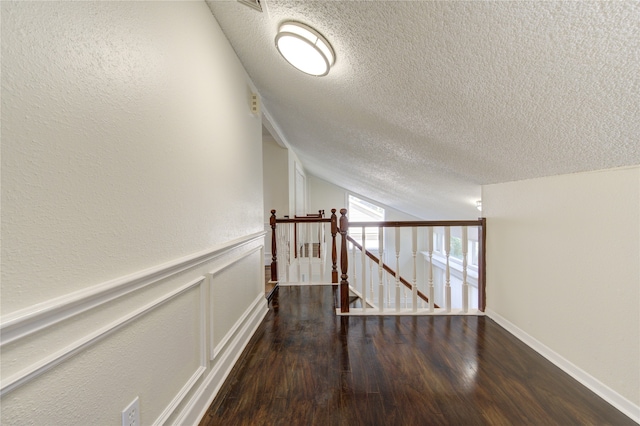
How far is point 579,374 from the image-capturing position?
1.44m

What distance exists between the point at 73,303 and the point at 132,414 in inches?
19.9

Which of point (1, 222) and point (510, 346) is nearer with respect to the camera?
point (1, 222)

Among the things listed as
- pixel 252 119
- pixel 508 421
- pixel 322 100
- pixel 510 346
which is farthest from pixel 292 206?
pixel 508 421

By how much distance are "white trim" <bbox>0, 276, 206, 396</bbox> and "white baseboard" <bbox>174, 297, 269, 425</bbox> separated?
1.89 feet

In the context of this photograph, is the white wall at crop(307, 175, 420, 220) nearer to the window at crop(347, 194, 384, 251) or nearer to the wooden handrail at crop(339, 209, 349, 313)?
the window at crop(347, 194, 384, 251)

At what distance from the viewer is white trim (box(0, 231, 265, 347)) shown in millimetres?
541

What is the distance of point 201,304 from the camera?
134 centimetres

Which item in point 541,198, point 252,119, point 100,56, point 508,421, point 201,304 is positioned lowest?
point 508,421

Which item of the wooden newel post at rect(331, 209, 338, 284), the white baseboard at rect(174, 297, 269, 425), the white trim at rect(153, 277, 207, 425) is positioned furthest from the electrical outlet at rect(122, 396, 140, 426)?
the wooden newel post at rect(331, 209, 338, 284)

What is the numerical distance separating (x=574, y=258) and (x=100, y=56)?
7.53 ft

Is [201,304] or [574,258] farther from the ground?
[574,258]

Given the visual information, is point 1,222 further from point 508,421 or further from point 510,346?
point 510,346

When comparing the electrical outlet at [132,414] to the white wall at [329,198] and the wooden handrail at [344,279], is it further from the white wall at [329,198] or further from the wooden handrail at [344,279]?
the white wall at [329,198]

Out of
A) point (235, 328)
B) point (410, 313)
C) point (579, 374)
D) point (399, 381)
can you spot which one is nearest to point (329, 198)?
point (410, 313)
